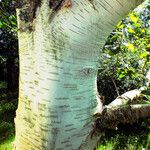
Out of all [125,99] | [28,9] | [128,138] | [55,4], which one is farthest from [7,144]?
[55,4]

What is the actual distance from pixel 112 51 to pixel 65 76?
1.10m

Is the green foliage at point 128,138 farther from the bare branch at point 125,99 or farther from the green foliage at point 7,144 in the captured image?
the bare branch at point 125,99

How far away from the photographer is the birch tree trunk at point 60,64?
161 cm

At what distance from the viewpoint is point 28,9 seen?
1715 mm

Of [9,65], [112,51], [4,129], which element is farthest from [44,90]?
[9,65]

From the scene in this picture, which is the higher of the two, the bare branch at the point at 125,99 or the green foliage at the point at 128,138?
the bare branch at the point at 125,99

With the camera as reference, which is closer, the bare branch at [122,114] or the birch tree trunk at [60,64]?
the birch tree trunk at [60,64]

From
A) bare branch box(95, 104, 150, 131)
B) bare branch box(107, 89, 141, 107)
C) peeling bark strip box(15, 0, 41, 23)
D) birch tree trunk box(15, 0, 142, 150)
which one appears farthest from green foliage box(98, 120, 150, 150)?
peeling bark strip box(15, 0, 41, 23)

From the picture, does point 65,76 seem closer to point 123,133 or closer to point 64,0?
point 64,0

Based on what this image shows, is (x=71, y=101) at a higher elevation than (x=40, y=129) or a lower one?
higher

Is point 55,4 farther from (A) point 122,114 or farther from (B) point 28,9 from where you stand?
(A) point 122,114

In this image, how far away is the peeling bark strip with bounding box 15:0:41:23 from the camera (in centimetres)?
168

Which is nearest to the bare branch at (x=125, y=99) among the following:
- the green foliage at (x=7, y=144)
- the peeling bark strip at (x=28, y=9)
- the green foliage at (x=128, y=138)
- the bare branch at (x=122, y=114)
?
the bare branch at (x=122, y=114)

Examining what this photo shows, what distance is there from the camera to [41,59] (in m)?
1.68
